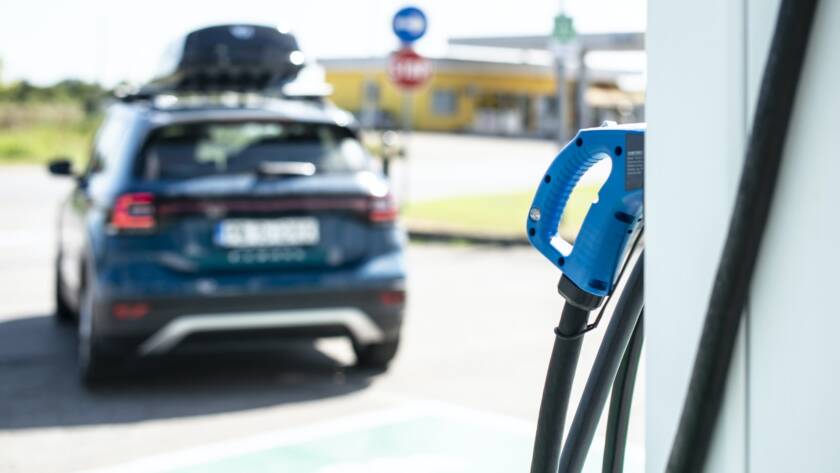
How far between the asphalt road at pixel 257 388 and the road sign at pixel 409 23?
27.6 ft

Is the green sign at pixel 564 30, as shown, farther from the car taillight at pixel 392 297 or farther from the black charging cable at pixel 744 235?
the black charging cable at pixel 744 235

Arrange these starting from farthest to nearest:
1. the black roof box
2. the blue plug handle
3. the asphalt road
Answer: the black roof box → the asphalt road → the blue plug handle

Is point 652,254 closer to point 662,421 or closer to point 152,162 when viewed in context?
point 662,421

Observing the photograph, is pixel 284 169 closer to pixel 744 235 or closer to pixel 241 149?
pixel 241 149

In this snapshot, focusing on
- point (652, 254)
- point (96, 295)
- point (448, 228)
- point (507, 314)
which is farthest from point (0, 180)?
point (652, 254)

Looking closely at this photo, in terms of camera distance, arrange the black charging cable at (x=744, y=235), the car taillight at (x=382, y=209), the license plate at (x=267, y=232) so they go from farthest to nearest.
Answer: the car taillight at (x=382, y=209) → the license plate at (x=267, y=232) → the black charging cable at (x=744, y=235)

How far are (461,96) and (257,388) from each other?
52.1 m

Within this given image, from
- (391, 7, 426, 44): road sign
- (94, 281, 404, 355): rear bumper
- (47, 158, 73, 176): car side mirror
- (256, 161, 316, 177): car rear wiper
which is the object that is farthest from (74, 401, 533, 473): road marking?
(391, 7, 426, 44): road sign

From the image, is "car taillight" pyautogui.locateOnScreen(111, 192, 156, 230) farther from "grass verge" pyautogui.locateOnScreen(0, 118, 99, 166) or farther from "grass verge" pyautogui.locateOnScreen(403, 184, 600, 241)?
"grass verge" pyautogui.locateOnScreen(0, 118, 99, 166)

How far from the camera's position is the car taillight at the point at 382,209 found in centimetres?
631

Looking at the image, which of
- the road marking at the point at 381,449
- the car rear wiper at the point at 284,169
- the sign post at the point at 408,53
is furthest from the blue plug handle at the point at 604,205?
the sign post at the point at 408,53

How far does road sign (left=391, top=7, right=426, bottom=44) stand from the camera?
17.4 metres

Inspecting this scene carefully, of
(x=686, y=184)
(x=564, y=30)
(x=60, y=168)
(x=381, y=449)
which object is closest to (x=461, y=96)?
(x=564, y=30)

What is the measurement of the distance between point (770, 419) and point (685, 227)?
0.17 meters
